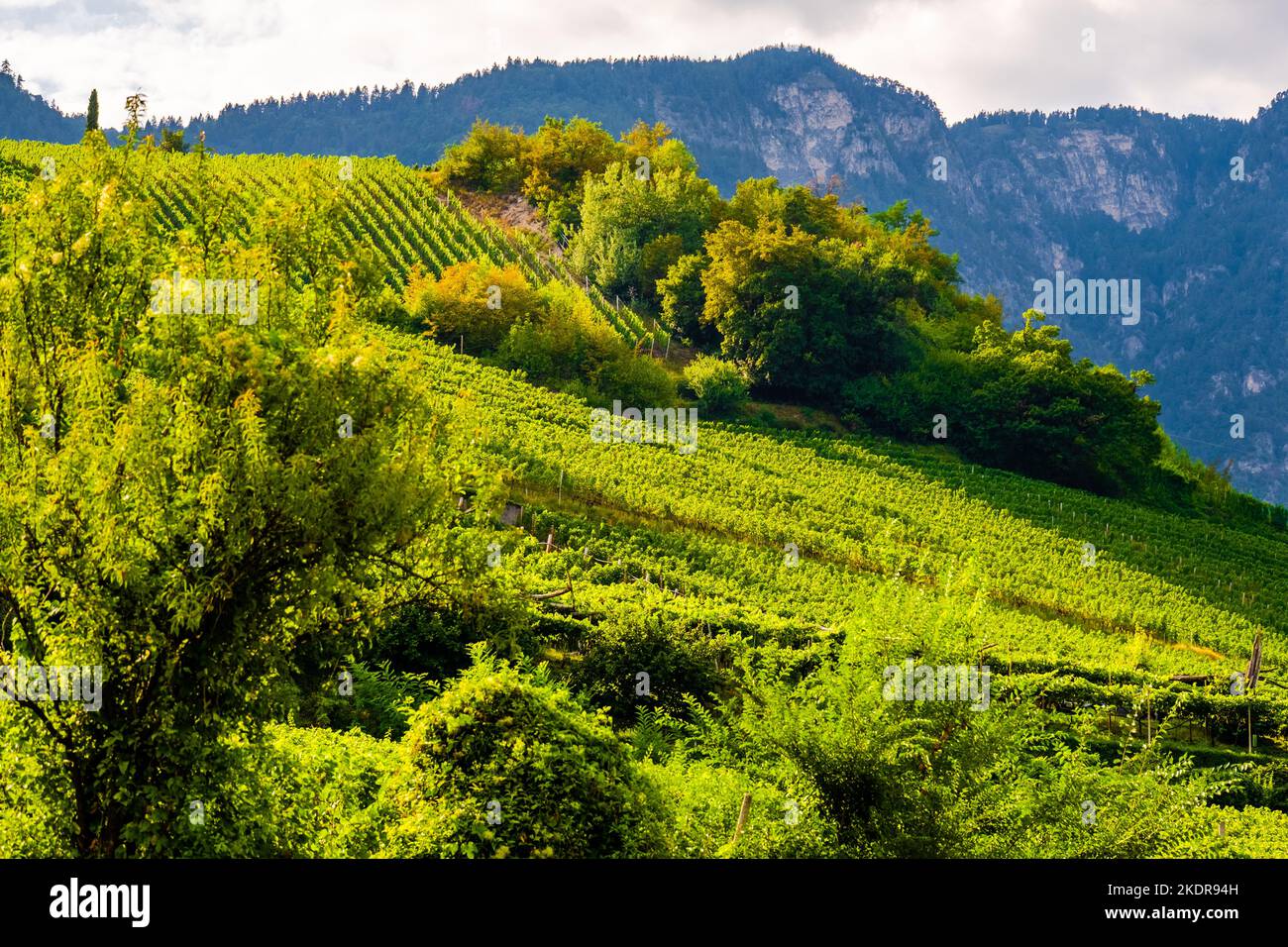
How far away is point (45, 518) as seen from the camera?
1078 cm

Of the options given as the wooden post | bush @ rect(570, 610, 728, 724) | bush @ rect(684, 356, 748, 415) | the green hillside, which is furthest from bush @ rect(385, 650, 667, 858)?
bush @ rect(684, 356, 748, 415)

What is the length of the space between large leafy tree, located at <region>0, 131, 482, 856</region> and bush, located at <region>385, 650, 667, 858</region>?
5.20 ft

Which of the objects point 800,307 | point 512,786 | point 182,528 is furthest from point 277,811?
point 800,307

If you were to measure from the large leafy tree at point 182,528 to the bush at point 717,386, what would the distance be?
1668 inches

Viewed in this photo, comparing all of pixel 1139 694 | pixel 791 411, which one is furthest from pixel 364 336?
pixel 791 411

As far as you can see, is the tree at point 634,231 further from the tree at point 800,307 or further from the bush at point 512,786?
the bush at point 512,786

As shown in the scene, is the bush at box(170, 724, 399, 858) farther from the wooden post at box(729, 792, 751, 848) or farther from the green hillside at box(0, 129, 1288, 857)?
the wooden post at box(729, 792, 751, 848)

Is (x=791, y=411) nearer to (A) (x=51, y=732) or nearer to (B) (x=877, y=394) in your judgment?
(B) (x=877, y=394)

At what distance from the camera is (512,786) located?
11469 mm

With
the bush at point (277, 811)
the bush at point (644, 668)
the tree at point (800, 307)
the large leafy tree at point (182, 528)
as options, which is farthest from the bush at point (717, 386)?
the large leafy tree at point (182, 528)

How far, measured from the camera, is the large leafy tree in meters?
10.6

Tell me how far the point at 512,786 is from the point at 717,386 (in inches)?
1704

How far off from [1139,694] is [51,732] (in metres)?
22.1

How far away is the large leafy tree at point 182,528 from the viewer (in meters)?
10.6
